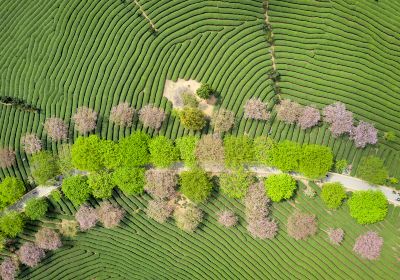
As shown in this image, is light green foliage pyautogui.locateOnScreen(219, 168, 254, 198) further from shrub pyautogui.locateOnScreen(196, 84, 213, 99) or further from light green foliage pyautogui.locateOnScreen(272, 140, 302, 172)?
shrub pyautogui.locateOnScreen(196, 84, 213, 99)

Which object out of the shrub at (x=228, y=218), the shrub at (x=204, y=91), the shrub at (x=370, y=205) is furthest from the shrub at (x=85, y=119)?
the shrub at (x=370, y=205)

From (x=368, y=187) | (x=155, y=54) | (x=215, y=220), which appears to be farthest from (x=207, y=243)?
(x=155, y=54)

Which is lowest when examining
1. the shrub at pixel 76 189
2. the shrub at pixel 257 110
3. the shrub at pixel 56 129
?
the shrub at pixel 76 189

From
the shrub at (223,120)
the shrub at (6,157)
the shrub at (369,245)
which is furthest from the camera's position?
the shrub at (6,157)

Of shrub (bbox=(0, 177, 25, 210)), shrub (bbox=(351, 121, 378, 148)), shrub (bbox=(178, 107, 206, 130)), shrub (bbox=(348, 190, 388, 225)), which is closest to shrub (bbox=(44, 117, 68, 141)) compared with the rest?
shrub (bbox=(0, 177, 25, 210))

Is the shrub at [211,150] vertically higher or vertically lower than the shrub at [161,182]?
higher

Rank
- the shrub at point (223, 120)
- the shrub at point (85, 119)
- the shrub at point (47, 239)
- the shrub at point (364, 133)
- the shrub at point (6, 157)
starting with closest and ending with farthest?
the shrub at point (364, 133) → the shrub at point (223, 120) → the shrub at point (85, 119) → the shrub at point (47, 239) → the shrub at point (6, 157)

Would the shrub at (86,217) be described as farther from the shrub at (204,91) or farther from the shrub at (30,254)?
the shrub at (204,91)

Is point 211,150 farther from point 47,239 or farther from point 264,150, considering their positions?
point 47,239
